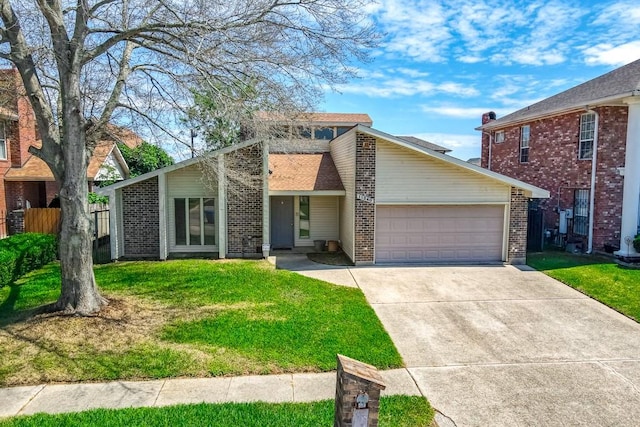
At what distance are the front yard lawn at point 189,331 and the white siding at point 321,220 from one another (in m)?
5.72

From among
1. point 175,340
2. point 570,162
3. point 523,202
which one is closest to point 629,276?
point 523,202

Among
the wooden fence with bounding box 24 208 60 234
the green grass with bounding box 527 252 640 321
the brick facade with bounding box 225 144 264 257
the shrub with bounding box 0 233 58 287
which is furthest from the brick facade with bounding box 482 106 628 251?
the wooden fence with bounding box 24 208 60 234

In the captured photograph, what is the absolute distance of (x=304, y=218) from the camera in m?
17.4

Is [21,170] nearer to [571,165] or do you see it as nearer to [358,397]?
[358,397]

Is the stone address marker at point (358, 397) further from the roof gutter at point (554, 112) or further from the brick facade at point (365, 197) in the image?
the roof gutter at point (554, 112)

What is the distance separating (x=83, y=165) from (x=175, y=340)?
4.09 meters

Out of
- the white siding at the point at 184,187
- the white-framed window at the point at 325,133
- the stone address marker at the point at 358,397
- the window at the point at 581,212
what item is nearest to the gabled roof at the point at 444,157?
the window at the point at 581,212

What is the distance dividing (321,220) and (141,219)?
686 centimetres

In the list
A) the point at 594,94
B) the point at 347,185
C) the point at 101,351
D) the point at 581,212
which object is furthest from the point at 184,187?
the point at 594,94

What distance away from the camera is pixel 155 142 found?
9883mm

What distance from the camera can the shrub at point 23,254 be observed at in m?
11.0

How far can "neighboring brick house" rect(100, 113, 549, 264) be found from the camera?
1380cm

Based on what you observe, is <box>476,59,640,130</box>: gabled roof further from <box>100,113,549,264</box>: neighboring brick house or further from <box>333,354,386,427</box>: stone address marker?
<box>333,354,386,427</box>: stone address marker

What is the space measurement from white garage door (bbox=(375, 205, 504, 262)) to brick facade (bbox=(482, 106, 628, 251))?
383 cm
